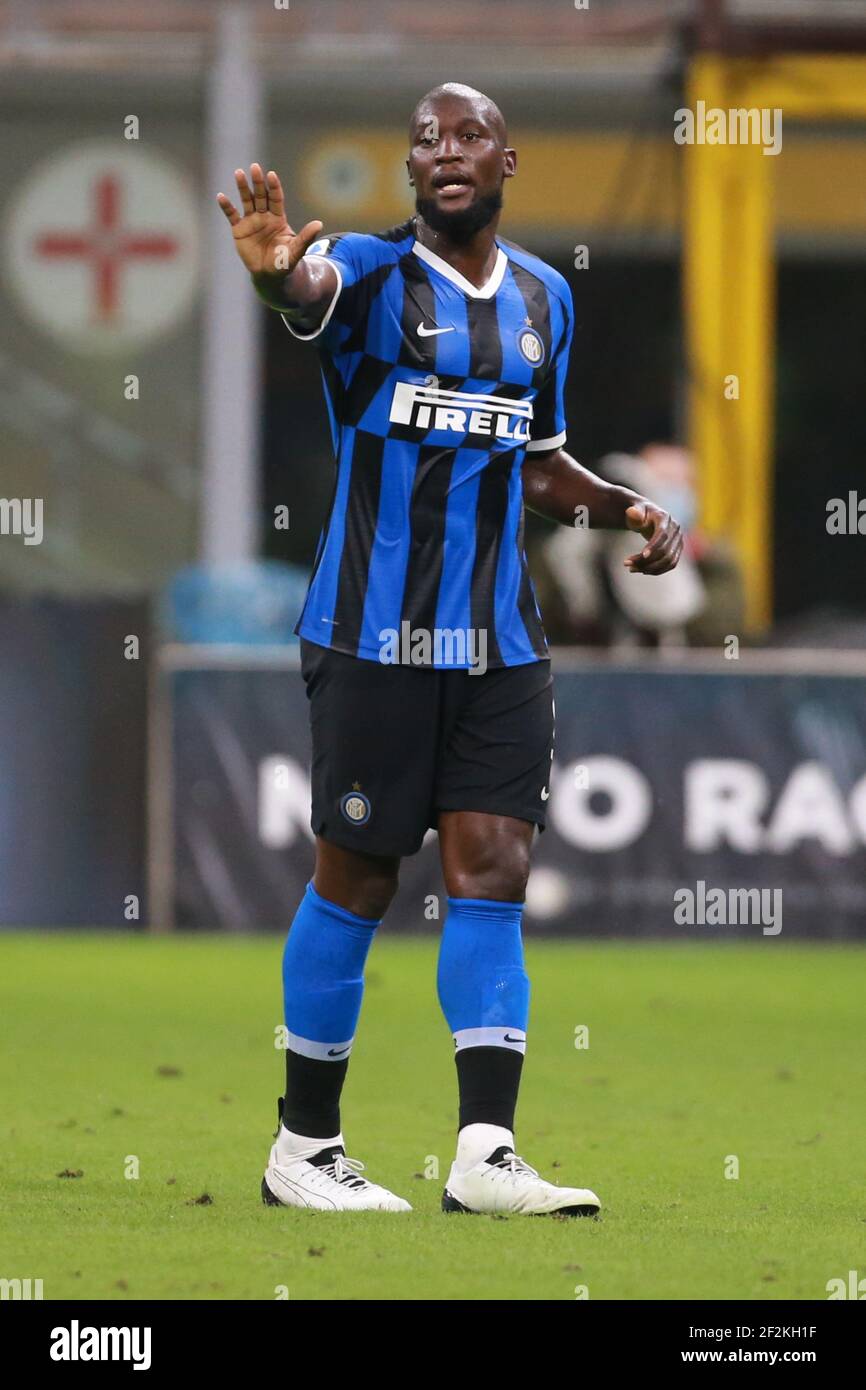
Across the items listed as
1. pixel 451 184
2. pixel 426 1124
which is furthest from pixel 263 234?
pixel 426 1124

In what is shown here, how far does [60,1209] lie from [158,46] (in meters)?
15.0

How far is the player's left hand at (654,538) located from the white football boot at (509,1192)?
1.25m

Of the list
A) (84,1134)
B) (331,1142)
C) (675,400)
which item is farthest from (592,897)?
(675,400)

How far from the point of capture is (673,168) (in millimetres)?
19531

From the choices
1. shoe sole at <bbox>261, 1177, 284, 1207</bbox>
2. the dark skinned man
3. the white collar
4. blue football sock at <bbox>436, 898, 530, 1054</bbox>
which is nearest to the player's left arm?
the dark skinned man

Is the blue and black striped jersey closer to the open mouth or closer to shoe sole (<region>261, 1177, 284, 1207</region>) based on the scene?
the open mouth

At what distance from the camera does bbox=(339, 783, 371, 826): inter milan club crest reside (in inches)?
193

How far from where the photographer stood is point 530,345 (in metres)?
5.08

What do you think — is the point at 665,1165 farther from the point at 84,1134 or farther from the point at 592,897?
the point at 592,897

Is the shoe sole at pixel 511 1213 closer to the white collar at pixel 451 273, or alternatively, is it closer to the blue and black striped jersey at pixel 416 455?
the blue and black striped jersey at pixel 416 455

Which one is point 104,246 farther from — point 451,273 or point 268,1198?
point 268,1198

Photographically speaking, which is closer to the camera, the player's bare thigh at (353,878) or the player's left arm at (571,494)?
the player's bare thigh at (353,878)

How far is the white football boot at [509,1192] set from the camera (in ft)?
15.6

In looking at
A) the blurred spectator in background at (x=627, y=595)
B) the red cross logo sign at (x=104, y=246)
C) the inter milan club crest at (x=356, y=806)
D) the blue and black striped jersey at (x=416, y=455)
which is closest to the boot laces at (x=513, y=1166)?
the inter milan club crest at (x=356, y=806)
